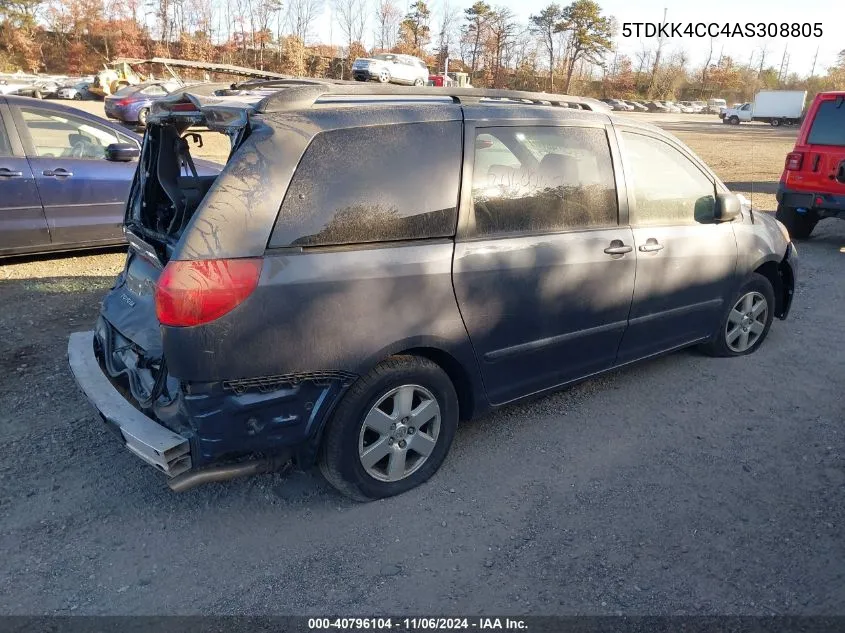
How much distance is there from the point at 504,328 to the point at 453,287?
411 mm

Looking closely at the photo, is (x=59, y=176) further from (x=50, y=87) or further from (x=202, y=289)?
(x=50, y=87)

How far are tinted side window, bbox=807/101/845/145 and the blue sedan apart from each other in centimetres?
723

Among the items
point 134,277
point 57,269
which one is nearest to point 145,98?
point 57,269

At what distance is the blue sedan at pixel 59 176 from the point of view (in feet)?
20.0

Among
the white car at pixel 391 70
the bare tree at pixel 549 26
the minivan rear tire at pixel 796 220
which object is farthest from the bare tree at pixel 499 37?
the minivan rear tire at pixel 796 220

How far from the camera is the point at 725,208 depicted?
13.8 feet

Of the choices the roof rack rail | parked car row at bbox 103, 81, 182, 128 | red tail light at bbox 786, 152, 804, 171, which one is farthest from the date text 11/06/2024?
parked car row at bbox 103, 81, 182, 128

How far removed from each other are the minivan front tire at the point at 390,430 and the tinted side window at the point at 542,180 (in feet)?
2.64

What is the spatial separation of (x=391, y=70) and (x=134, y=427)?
3602 centimetres

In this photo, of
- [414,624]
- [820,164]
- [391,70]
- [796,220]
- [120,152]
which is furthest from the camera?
[391,70]

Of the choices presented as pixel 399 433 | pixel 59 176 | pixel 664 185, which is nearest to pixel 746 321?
pixel 664 185

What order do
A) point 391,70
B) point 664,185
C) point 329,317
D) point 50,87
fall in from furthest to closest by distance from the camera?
point 50,87, point 391,70, point 664,185, point 329,317

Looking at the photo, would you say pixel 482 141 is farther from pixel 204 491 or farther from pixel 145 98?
pixel 145 98

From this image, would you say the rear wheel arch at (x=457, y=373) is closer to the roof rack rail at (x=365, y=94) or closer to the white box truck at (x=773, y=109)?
the roof rack rail at (x=365, y=94)
